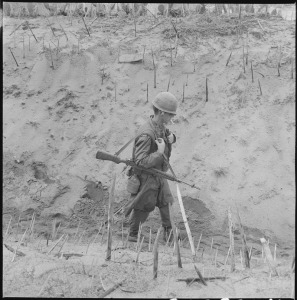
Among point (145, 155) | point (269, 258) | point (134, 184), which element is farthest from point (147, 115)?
point (269, 258)

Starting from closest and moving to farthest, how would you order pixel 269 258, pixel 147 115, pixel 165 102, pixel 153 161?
pixel 269 258, pixel 153 161, pixel 165 102, pixel 147 115

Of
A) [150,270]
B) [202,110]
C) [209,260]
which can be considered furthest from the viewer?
[202,110]

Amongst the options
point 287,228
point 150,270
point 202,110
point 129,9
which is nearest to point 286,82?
point 202,110

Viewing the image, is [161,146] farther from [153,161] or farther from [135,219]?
[135,219]

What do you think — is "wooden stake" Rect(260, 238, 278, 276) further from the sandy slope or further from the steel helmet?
the steel helmet

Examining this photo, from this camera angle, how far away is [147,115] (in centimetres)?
714

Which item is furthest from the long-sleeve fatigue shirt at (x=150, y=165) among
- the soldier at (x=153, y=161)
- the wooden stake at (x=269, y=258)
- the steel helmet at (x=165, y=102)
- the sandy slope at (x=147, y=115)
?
the wooden stake at (x=269, y=258)

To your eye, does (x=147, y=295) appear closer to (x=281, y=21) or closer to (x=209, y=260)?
(x=209, y=260)

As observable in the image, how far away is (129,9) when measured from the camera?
8.76 m

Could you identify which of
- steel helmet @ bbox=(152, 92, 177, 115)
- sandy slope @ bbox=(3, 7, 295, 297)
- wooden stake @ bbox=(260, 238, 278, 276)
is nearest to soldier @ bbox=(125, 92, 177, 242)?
steel helmet @ bbox=(152, 92, 177, 115)

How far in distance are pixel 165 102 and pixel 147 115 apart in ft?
6.96

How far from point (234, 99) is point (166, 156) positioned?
220 cm

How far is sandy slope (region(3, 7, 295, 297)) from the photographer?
6.15 metres

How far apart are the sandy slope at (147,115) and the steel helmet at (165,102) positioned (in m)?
1.58
